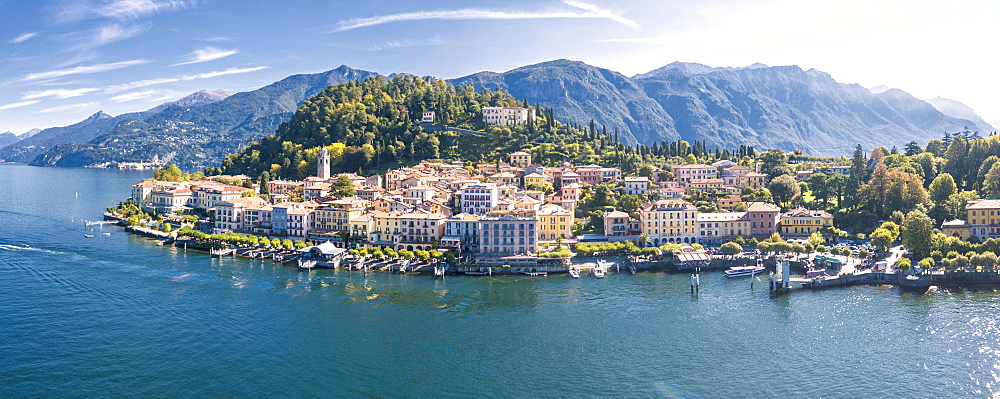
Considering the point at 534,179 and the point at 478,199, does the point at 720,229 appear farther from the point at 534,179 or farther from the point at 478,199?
the point at 534,179

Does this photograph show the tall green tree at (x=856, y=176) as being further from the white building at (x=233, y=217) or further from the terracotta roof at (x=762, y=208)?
the white building at (x=233, y=217)

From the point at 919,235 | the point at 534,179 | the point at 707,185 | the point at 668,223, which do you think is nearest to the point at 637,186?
the point at 707,185

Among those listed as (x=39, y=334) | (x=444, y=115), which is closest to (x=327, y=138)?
(x=444, y=115)

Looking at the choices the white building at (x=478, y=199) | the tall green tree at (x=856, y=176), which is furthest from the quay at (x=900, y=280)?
the white building at (x=478, y=199)

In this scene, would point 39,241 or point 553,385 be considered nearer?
point 553,385

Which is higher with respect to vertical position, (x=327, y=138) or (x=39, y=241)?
(x=327, y=138)

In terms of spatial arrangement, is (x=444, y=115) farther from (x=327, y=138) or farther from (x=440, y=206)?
(x=440, y=206)
